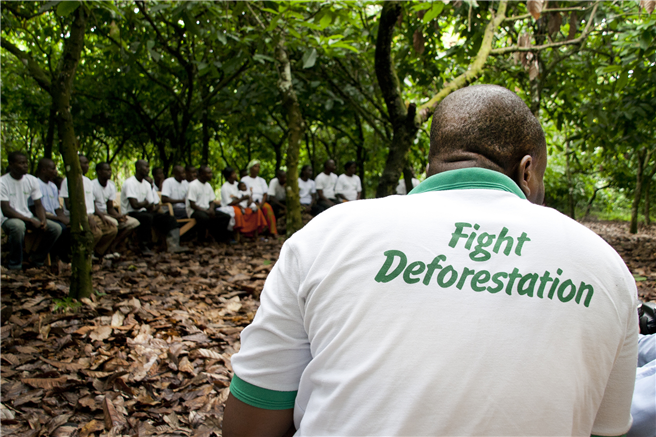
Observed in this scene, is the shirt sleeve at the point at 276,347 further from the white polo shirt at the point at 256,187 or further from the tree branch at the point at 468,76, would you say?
the white polo shirt at the point at 256,187

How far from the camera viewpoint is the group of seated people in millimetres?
5965

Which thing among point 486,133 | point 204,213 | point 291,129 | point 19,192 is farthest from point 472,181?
point 204,213

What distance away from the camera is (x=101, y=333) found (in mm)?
3555

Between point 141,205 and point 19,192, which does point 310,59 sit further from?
point 141,205

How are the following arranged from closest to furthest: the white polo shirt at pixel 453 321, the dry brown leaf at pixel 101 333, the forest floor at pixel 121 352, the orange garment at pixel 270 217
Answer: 1. the white polo shirt at pixel 453 321
2. the forest floor at pixel 121 352
3. the dry brown leaf at pixel 101 333
4. the orange garment at pixel 270 217

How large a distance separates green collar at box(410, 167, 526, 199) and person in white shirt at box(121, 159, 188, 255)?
684cm

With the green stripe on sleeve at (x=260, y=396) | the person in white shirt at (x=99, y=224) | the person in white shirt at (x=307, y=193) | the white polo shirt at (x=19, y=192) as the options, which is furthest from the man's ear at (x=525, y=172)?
the person in white shirt at (x=307, y=193)

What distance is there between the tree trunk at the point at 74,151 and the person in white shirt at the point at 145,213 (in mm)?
3262

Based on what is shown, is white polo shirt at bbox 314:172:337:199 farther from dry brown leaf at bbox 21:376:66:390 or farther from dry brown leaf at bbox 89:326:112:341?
dry brown leaf at bbox 21:376:66:390

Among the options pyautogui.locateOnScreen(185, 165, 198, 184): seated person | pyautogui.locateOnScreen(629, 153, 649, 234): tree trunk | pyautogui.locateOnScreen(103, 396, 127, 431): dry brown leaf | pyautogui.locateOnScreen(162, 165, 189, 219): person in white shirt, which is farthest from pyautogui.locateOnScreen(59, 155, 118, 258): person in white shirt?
pyautogui.locateOnScreen(629, 153, 649, 234): tree trunk

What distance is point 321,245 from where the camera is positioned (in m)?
1.17

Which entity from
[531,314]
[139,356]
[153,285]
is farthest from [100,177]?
[531,314]

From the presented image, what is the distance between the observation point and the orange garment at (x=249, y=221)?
914 cm

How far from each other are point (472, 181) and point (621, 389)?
2.08 feet
